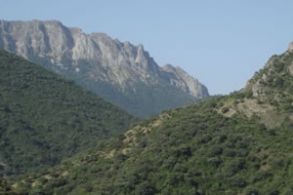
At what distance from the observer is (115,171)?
92250 millimetres

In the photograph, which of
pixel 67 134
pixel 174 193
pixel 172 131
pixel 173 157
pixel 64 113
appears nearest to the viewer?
pixel 174 193

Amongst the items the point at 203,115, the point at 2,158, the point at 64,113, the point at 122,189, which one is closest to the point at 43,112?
the point at 64,113

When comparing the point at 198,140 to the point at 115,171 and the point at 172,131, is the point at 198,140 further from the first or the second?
the point at 115,171

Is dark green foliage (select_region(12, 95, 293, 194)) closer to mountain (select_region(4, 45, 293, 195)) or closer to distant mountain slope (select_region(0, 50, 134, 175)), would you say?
mountain (select_region(4, 45, 293, 195))

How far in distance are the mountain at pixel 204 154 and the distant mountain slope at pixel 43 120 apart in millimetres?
36154

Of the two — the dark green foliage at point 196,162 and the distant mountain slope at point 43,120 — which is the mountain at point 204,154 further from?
the distant mountain slope at point 43,120

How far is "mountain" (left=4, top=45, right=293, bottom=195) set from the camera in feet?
276

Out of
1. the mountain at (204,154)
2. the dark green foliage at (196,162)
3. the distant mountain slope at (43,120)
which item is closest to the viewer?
the dark green foliage at (196,162)

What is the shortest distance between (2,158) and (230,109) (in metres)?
49.0

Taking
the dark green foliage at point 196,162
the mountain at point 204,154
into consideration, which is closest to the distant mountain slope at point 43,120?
the mountain at point 204,154

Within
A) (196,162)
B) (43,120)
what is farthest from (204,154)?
(43,120)

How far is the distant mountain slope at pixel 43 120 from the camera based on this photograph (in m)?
139

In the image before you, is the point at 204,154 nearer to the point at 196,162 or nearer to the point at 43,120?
the point at 196,162

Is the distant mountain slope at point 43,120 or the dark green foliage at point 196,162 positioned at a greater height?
the distant mountain slope at point 43,120
